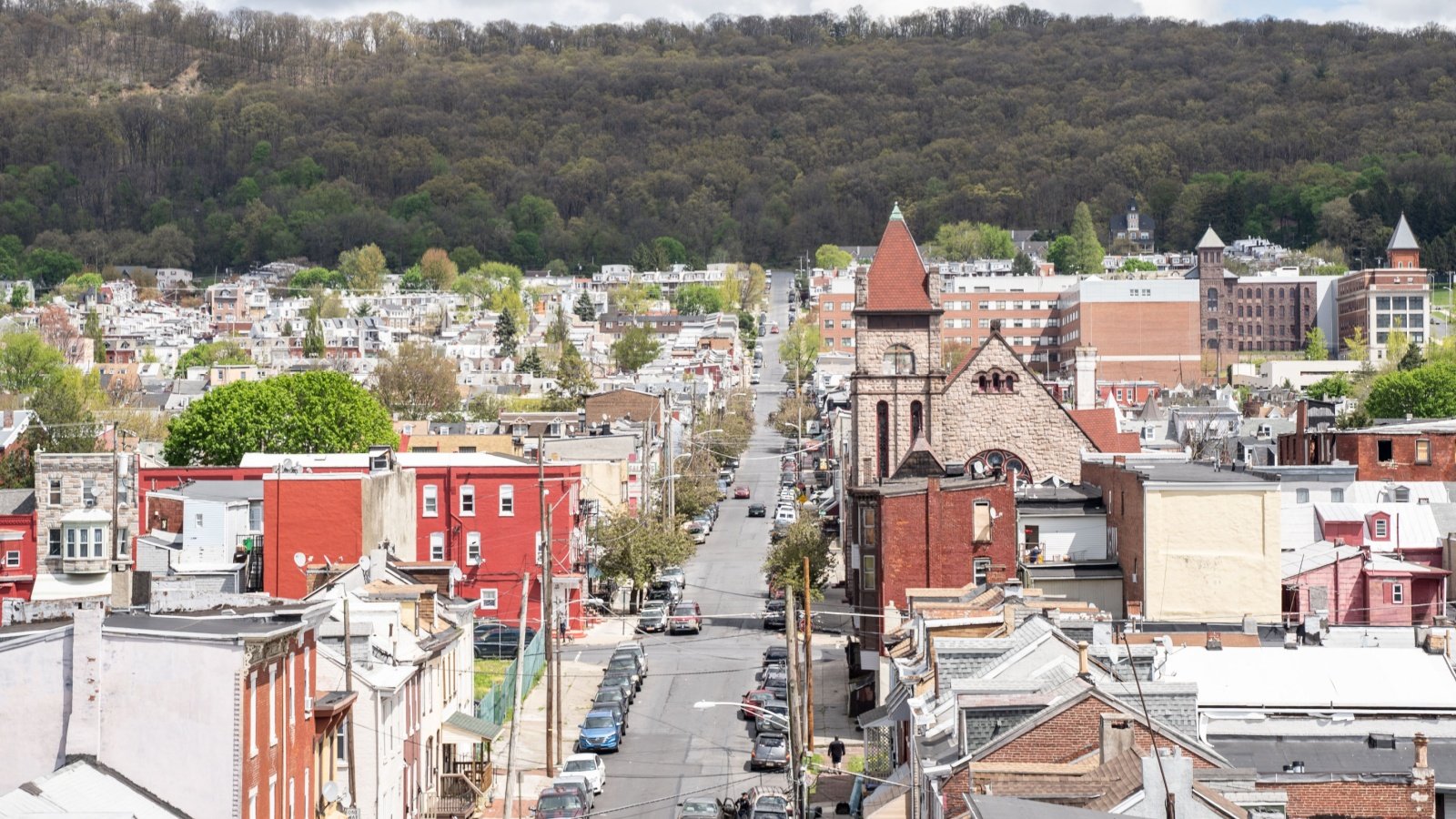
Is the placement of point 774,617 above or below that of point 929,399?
below

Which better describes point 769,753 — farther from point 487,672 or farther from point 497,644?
point 497,644

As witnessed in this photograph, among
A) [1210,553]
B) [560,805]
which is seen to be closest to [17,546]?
[560,805]

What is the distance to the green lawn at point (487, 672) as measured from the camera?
58.5 metres

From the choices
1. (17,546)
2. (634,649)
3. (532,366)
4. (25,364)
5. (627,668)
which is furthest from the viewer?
(532,366)

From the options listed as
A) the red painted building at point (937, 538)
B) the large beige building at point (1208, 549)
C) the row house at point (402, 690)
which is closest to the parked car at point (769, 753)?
the row house at point (402, 690)

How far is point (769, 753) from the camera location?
50.7 metres

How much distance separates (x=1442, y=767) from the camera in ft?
104

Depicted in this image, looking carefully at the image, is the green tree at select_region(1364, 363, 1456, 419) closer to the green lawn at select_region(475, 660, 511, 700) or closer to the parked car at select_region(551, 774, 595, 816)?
the green lawn at select_region(475, 660, 511, 700)

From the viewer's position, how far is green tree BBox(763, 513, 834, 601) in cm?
7388

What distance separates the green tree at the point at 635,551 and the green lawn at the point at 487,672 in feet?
53.3

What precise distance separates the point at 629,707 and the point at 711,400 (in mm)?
105783

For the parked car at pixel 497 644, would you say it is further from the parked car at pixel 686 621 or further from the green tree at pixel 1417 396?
the green tree at pixel 1417 396

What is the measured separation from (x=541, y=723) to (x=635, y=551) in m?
23.3

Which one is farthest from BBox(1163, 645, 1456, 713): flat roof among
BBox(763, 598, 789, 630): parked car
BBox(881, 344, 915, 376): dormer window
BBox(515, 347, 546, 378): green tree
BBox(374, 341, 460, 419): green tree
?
BBox(515, 347, 546, 378): green tree
